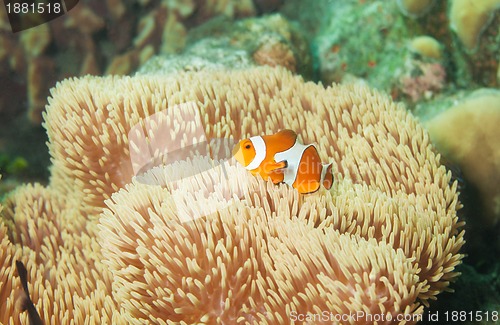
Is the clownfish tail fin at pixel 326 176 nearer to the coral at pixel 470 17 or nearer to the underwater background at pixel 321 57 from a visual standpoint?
the underwater background at pixel 321 57

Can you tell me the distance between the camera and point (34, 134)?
4184mm

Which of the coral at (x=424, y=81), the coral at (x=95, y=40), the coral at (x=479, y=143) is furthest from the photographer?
the coral at (x=95, y=40)

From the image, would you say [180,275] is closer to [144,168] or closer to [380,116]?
[144,168]

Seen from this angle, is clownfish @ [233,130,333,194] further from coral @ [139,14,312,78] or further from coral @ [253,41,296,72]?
coral @ [253,41,296,72]

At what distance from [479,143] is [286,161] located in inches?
69.8

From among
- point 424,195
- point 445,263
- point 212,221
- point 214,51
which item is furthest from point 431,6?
point 212,221

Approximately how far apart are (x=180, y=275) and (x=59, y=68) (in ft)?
11.4

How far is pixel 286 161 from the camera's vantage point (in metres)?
1.71

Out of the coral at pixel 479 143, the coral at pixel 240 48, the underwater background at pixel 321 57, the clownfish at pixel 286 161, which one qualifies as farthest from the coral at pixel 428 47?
the clownfish at pixel 286 161

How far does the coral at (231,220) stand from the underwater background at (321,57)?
2.81 feet

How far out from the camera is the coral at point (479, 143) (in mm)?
2754

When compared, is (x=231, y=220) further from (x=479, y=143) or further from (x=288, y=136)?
(x=479, y=143)

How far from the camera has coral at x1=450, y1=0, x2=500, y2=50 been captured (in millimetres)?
3320

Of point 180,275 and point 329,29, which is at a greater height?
point 329,29
